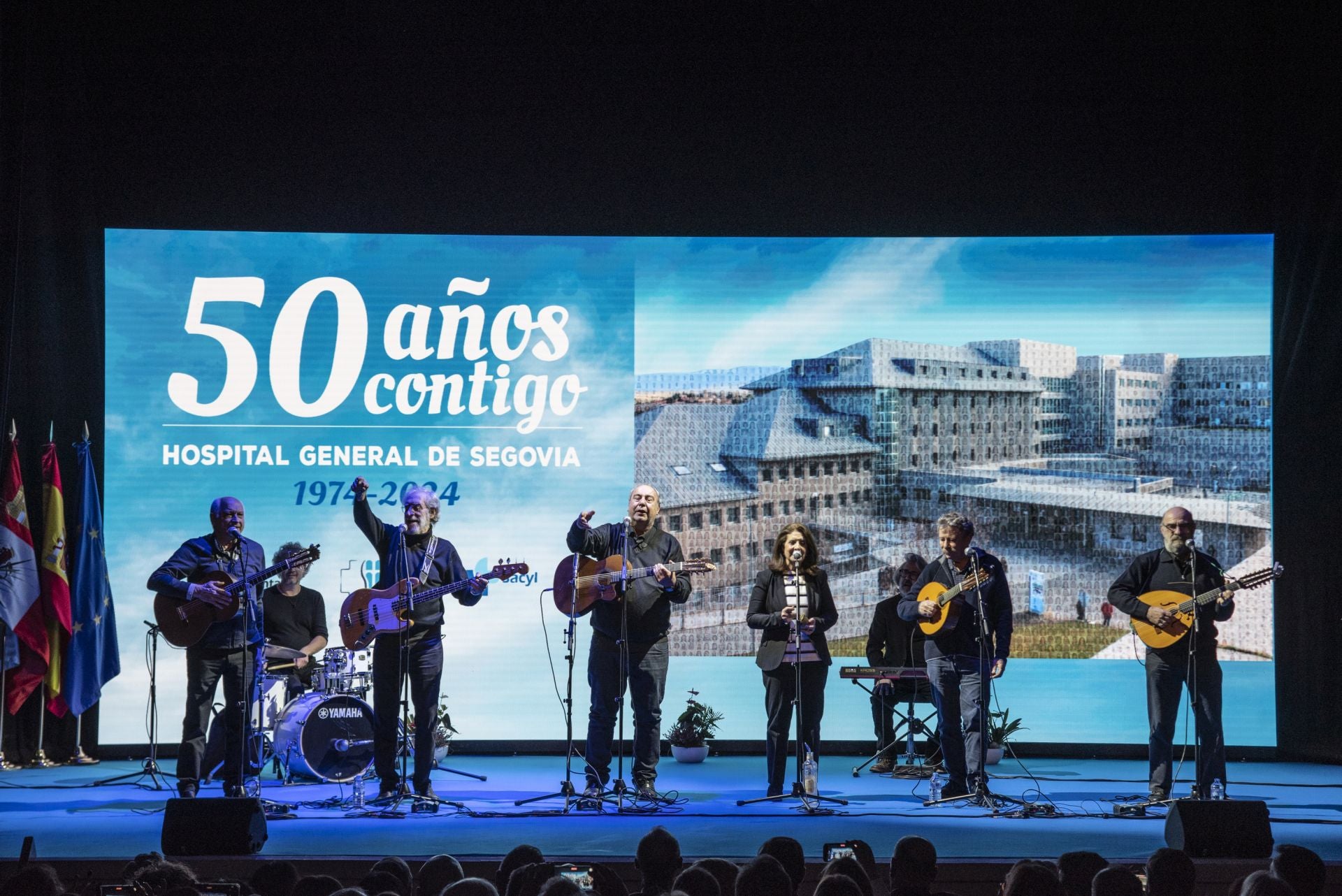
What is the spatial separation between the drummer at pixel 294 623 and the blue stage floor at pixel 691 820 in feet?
2.30

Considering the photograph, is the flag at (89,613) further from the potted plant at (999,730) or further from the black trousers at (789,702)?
the potted plant at (999,730)

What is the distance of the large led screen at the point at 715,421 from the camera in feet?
30.7

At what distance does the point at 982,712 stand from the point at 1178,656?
110cm

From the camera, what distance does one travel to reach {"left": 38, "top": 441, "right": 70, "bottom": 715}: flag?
8.88 m

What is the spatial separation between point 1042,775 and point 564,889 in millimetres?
5921

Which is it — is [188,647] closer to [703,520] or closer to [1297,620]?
[703,520]

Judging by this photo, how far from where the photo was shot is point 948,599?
725 cm

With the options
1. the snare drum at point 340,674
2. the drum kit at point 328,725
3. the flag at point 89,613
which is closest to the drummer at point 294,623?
the drum kit at point 328,725

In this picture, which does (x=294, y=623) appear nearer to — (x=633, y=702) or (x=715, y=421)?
(x=633, y=702)

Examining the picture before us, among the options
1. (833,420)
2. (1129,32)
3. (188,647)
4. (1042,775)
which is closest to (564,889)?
(188,647)

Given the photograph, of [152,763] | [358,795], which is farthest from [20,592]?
[358,795]

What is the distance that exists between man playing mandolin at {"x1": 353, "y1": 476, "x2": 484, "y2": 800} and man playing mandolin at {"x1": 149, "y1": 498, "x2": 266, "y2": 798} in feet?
2.34

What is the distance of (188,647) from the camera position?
23.9 feet

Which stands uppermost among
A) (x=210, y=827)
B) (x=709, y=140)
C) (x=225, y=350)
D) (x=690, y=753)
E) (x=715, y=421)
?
(x=709, y=140)
